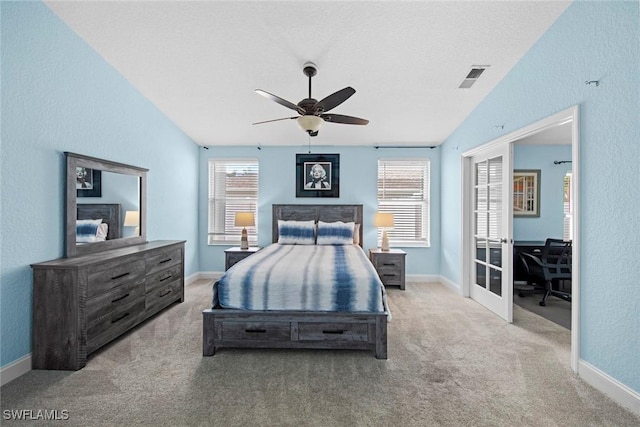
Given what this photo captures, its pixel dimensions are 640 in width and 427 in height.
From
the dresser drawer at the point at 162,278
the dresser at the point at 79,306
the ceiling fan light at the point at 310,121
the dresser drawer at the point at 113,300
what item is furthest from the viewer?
the dresser drawer at the point at 162,278

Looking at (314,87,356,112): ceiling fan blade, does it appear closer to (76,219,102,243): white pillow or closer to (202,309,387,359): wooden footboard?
(202,309,387,359): wooden footboard

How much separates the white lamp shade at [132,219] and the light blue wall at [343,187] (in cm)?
172

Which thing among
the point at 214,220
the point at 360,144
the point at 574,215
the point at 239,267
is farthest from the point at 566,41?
the point at 214,220

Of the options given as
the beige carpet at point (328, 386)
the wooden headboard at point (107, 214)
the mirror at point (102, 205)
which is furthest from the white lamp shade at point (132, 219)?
the beige carpet at point (328, 386)

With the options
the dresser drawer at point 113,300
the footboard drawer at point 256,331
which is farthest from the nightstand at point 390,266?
the dresser drawer at point 113,300

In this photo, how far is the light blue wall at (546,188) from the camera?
5059 millimetres

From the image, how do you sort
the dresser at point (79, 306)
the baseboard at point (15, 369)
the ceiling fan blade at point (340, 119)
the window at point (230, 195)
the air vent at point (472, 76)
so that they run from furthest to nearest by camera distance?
the window at point (230, 195)
the air vent at point (472, 76)
the ceiling fan blade at point (340, 119)
the dresser at point (79, 306)
the baseboard at point (15, 369)

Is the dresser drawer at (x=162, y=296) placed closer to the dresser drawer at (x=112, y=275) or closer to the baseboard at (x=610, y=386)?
the dresser drawer at (x=112, y=275)

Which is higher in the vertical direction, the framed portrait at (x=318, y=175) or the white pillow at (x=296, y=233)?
the framed portrait at (x=318, y=175)

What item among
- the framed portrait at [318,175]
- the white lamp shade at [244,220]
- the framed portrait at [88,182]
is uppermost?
the framed portrait at [318,175]

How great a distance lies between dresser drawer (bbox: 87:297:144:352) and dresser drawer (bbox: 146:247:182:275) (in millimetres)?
364

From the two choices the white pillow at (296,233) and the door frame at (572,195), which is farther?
the white pillow at (296,233)

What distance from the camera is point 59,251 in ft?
8.32

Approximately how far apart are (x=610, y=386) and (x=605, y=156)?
1.57 meters
